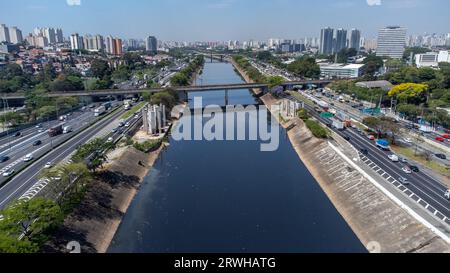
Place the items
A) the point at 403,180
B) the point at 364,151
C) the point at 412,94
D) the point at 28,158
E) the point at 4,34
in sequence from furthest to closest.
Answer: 1. the point at 4,34
2. the point at 412,94
3. the point at 364,151
4. the point at 28,158
5. the point at 403,180

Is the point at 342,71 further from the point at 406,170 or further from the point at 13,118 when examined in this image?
the point at 13,118

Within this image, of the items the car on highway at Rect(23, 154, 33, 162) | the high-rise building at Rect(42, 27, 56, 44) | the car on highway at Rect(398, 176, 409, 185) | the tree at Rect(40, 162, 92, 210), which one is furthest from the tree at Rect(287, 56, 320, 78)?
the high-rise building at Rect(42, 27, 56, 44)

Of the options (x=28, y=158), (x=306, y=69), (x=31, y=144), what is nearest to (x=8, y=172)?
(x=28, y=158)

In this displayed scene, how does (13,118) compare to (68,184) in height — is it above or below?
above

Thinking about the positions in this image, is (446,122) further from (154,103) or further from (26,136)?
(26,136)

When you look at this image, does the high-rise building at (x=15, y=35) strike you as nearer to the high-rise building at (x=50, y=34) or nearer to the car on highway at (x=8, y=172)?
the high-rise building at (x=50, y=34)
